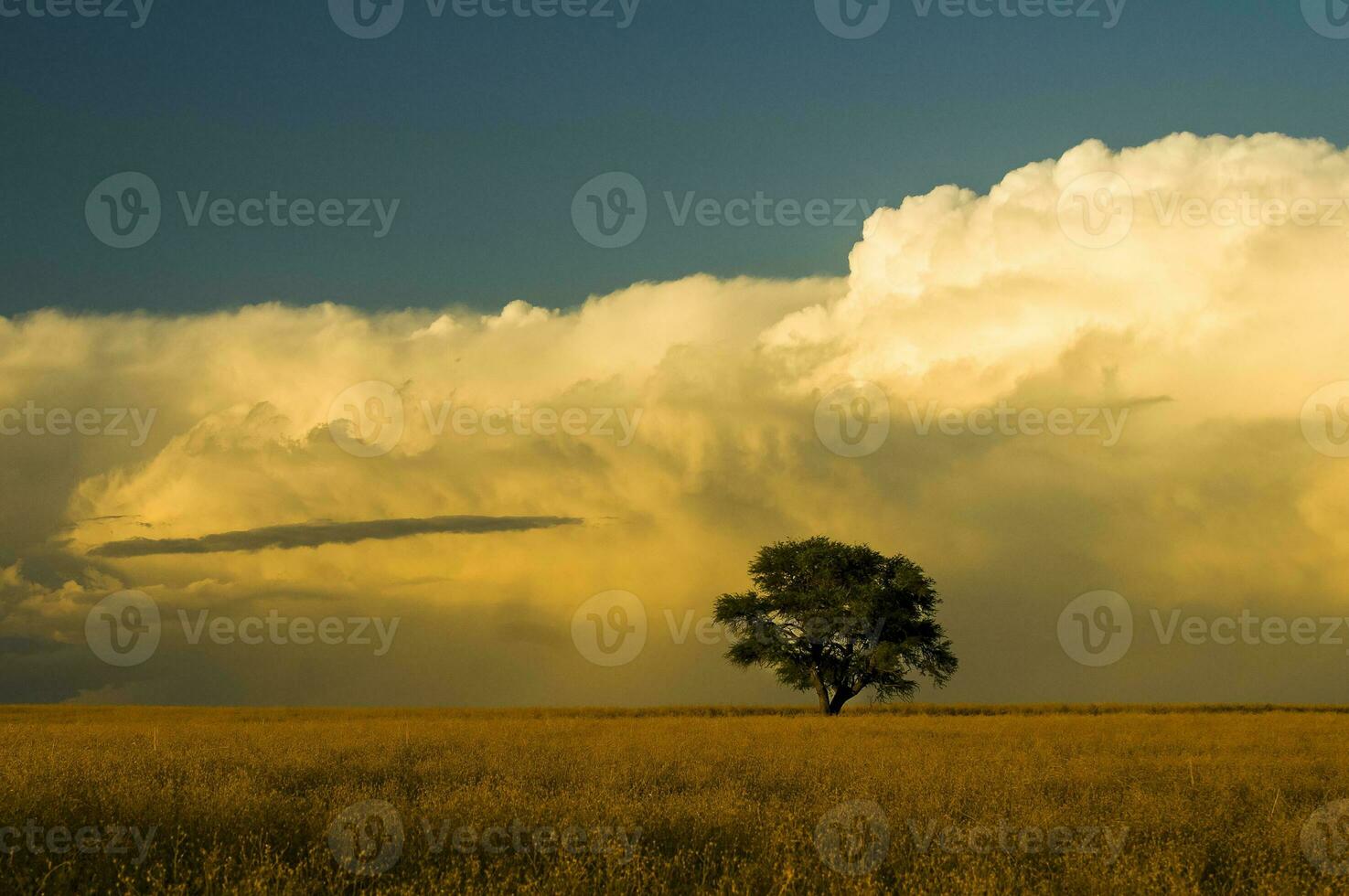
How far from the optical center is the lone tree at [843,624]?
4806 cm

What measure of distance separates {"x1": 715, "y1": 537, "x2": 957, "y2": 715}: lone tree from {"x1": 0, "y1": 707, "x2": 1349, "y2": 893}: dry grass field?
26.2 meters

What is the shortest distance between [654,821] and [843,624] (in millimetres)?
37342

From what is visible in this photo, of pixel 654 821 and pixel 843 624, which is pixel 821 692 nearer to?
pixel 843 624

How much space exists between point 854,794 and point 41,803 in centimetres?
1047

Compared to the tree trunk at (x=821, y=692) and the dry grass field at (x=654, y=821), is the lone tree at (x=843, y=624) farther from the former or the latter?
the dry grass field at (x=654, y=821)

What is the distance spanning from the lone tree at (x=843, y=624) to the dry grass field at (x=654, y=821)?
2617 cm

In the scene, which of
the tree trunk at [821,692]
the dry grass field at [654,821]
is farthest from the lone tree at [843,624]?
the dry grass field at [654,821]

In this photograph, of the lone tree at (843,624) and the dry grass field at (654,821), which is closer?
the dry grass field at (654,821)

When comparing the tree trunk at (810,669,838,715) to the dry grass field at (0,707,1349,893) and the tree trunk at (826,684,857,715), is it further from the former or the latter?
the dry grass field at (0,707,1349,893)

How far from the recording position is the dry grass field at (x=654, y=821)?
9.38 m

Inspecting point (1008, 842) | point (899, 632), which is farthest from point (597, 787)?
point (899, 632)

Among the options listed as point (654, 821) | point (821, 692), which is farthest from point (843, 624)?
point (654, 821)

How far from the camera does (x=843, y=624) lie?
4769 cm

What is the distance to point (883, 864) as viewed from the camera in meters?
10.2
